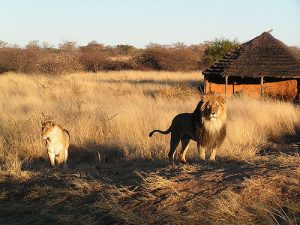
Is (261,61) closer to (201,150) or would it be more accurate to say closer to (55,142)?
(55,142)

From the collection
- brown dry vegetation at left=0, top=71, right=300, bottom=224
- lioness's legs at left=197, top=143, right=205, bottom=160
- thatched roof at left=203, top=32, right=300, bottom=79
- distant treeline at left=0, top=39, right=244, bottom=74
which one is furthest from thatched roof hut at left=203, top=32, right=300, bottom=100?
lioness's legs at left=197, top=143, right=205, bottom=160

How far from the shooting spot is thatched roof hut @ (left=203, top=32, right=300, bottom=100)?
22.9m

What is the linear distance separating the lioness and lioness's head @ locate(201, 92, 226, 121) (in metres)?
3.18

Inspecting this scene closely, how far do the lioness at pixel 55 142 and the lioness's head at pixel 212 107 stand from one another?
3.18 meters

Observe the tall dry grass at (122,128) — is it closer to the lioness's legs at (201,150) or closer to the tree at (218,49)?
the lioness's legs at (201,150)

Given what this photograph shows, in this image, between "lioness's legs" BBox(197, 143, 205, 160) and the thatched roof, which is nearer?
"lioness's legs" BBox(197, 143, 205, 160)

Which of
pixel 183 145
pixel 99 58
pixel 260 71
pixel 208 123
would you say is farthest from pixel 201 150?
pixel 99 58

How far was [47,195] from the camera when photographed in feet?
22.4

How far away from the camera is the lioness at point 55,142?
9273mm

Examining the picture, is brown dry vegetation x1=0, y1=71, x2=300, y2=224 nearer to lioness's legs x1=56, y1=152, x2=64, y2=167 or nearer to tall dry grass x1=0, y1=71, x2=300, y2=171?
tall dry grass x1=0, y1=71, x2=300, y2=171

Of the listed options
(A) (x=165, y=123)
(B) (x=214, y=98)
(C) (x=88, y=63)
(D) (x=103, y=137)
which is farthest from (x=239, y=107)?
(C) (x=88, y=63)

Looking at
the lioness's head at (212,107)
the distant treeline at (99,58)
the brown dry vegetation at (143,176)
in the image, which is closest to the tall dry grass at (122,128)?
the brown dry vegetation at (143,176)

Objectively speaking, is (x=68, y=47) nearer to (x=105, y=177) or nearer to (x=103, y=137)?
(x=103, y=137)

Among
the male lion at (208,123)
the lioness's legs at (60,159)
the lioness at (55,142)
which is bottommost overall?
the lioness's legs at (60,159)
